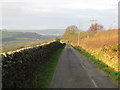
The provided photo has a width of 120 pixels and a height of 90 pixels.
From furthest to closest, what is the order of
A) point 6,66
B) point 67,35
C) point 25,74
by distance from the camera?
1. point 67,35
2. point 25,74
3. point 6,66

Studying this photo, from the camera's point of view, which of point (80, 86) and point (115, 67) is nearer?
point (80, 86)

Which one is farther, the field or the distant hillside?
the distant hillside

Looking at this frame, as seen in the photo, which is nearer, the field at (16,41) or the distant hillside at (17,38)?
the field at (16,41)

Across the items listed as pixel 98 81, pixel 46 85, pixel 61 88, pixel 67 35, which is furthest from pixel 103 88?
pixel 67 35

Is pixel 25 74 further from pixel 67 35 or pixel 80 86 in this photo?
pixel 67 35

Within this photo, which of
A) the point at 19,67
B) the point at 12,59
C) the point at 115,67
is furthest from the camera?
the point at 115,67

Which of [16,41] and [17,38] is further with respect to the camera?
[17,38]

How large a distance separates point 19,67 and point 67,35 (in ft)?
486

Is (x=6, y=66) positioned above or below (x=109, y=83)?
above

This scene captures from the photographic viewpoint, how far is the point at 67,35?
157375 mm

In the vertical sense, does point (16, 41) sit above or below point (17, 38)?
below

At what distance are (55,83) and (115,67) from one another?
7455 millimetres

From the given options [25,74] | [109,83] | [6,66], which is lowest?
[109,83]

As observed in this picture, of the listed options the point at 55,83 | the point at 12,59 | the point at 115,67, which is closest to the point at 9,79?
the point at 12,59
